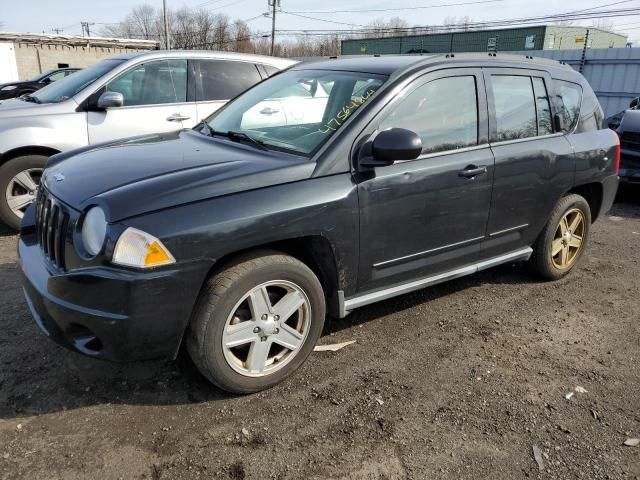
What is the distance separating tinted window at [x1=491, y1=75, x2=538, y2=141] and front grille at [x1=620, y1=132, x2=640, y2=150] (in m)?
4.61

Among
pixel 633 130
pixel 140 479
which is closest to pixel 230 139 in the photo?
pixel 140 479

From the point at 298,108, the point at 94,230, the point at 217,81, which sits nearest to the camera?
the point at 94,230

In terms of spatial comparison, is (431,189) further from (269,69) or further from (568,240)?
(269,69)

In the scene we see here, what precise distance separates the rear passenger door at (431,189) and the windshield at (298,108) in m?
0.27

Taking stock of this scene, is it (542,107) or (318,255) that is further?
(542,107)

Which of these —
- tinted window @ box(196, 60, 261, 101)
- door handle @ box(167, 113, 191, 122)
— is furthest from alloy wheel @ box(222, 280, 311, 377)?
tinted window @ box(196, 60, 261, 101)

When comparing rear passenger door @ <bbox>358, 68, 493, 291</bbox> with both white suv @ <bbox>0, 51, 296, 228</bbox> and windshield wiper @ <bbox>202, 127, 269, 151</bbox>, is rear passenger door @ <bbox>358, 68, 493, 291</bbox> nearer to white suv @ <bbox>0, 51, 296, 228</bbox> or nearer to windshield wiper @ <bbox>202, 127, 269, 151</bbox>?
windshield wiper @ <bbox>202, 127, 269, 151</bbox>

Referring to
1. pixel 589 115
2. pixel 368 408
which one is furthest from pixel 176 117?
pixel 368 408

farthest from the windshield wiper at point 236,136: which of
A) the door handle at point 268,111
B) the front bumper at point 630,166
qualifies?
the front bumper at point 630,166

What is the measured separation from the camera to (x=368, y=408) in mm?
2832

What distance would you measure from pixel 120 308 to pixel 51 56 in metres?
36.6

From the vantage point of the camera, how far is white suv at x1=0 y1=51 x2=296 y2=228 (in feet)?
17.6

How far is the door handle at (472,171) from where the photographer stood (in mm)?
3455

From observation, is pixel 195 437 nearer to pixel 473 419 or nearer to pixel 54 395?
pixel 54 395
